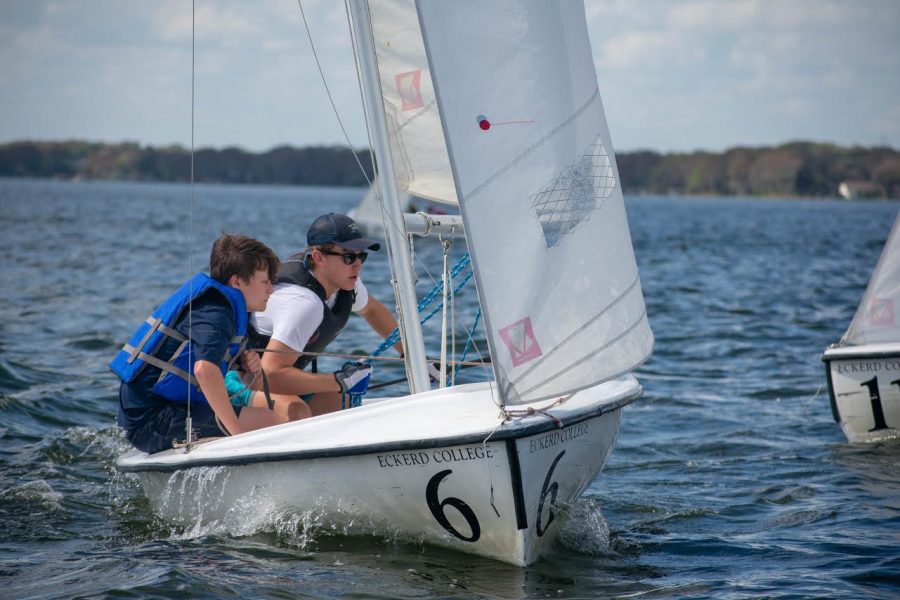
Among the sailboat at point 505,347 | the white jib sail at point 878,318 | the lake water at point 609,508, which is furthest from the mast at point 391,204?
the white jib sail at point 878,318

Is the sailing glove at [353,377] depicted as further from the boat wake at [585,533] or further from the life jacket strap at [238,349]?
the boat wake at [585,533]

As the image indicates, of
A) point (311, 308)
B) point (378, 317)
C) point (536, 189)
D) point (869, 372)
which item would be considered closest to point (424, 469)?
point (311, 308)

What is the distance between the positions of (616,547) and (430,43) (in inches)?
106

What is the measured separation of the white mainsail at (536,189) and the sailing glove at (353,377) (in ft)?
4.19

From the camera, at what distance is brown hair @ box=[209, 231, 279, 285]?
530 centimetres

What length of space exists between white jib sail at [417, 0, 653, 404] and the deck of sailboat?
17 cm

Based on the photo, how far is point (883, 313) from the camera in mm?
7910

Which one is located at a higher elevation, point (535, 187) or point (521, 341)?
point (535, 187)

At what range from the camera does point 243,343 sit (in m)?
5.53

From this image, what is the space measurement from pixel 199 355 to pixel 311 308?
632 mm

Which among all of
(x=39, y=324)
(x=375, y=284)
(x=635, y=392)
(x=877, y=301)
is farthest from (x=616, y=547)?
(x=375, y=284)

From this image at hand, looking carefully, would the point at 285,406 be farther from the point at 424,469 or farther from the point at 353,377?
the point at 424,469

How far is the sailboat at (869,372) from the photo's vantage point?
7.66 m

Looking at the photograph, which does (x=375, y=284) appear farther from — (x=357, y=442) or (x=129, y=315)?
(x=357, y=442)
